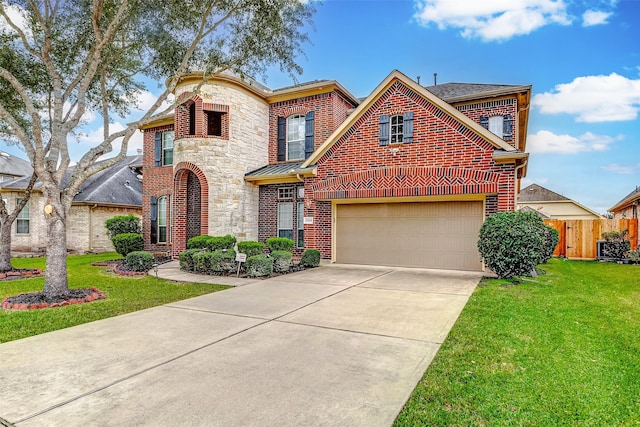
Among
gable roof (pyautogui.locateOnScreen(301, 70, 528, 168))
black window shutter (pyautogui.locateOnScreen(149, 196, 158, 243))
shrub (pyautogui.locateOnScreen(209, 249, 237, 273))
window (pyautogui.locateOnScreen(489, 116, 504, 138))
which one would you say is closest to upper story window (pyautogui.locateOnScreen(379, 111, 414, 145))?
gable roof (pyautogui.locateOnScreen(301, 70, 528, 168))

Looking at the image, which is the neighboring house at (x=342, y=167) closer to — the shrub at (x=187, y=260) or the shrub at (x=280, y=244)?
the shrub at (x=280, y=244)

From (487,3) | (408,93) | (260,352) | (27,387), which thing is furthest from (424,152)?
(27,387)

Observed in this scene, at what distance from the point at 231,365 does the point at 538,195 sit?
128 feet

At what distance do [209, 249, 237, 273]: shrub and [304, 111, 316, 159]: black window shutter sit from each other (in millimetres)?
6025

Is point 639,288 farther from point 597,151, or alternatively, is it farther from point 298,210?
point 597,151

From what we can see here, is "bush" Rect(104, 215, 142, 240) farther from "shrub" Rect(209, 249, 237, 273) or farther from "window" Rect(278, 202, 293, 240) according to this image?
"shrub" Rect(209, 249, 237, 273)

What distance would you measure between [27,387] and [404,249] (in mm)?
10435

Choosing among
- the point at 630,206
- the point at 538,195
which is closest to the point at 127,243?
the point at 630,206

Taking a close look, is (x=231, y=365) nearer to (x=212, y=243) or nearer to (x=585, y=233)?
(x=212, y=243)

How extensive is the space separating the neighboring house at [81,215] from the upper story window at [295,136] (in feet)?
26.1

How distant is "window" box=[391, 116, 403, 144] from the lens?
11.8 metres

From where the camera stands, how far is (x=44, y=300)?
7172mm

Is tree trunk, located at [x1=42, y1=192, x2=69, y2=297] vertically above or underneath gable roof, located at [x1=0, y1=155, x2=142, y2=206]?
underneath

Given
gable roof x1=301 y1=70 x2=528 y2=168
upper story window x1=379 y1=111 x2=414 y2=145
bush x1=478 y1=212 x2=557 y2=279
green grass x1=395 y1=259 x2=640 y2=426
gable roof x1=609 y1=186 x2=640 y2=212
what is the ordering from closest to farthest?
green grass x1=395 y1=259 x2=640 y2=426 → bush x1=478 y1=212 x2=557 y2=279 → gable roof x1=301 y1=70 x2=528 y2=168 → upper story window x1=379 y1=111 x2=414 y2=145 → gable roof x1=609 y1=186 x2=640 y2=212
